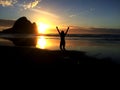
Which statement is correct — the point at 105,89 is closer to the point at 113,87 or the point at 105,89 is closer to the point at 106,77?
the point at 113,87

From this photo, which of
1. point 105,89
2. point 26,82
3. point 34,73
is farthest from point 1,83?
point 105,89

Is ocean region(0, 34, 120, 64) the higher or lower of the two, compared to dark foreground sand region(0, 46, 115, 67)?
lower

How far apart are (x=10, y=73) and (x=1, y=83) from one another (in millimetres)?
1890

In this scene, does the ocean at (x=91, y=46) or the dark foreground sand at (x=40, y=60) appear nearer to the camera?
the dark foreground sand at (x=40, y=60)

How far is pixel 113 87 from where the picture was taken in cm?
810

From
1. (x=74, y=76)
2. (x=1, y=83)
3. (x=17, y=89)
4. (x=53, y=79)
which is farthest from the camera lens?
(x=74, y=76)

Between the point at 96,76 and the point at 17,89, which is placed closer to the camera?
the point at 17,89

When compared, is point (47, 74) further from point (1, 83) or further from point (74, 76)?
point (1, 83)

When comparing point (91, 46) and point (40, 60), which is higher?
point (40, 60)

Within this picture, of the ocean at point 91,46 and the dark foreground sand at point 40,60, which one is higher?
the dark foreground sand at point 40,60

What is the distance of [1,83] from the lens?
8062 millimetres

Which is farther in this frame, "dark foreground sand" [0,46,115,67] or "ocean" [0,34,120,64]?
"ocean" [0,34,120,64]

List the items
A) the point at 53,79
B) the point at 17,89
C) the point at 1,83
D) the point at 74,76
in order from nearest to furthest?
the point at 17,89
the point at 1,83
the point at 53,79
the point at 74,76

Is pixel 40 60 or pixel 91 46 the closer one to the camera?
pixel 40 60
